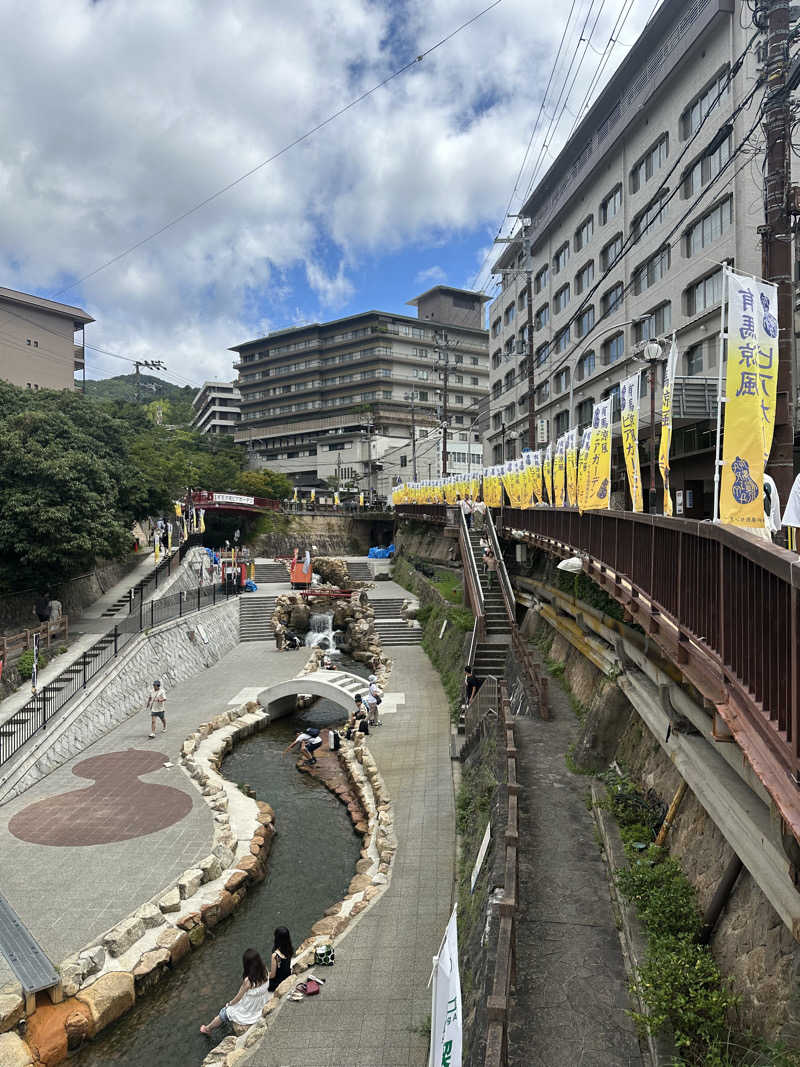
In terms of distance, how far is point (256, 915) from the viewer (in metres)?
12.2

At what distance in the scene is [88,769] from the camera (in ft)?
56.4

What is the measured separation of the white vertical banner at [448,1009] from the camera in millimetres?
4668

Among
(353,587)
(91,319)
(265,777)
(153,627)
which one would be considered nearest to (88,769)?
(265,777)

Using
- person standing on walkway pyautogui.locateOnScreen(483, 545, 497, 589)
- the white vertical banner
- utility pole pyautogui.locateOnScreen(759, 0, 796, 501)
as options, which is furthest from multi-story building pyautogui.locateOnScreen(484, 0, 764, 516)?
the white vertical banner

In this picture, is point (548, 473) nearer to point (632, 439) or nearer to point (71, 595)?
point (632, 439)

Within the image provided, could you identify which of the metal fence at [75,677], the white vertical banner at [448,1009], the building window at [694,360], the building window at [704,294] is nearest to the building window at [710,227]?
the building window at [704,294]

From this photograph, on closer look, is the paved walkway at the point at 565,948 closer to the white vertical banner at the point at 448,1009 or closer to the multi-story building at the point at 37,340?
the white vertical banner at the point at 448,1009

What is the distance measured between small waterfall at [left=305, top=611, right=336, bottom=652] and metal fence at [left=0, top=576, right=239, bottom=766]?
8292 millimetres

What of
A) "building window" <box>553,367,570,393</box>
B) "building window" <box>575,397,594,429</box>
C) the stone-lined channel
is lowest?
the stone-lined channel

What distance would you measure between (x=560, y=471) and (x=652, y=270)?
17313 mm

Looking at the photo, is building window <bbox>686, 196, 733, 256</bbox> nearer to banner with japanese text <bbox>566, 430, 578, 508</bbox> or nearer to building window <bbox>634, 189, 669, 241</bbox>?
building window <bbox>634, 189, 669, 241</bbox>

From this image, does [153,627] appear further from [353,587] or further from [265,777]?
[353,587]

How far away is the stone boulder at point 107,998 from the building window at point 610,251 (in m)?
37.6

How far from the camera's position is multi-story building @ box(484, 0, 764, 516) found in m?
24.7
